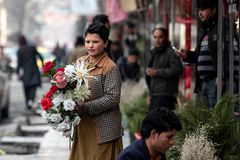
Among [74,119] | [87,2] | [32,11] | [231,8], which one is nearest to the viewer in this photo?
[74,119]

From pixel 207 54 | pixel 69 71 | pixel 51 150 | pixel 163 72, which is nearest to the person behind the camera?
pixel 69 71

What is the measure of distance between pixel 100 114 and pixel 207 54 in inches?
97.3

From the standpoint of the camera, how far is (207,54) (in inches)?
367

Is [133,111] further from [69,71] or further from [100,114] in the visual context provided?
[69,71]

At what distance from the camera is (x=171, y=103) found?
1166cm

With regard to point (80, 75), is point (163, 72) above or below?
below

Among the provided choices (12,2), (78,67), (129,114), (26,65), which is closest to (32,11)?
(12,2)

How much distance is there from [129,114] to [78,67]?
21.1ft

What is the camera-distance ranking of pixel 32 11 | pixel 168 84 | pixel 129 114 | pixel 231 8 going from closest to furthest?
pixel 231 8 → pixel 168 84 → pixel 129 114 → pixel 32 11

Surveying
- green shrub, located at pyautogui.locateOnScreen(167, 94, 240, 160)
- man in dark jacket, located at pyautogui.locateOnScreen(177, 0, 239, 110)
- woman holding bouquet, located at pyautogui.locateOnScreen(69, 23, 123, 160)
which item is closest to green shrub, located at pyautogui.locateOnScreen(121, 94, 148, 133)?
man in dark jacket, located at pyautogui.locateOnScreen(177, 0, 239, 110)

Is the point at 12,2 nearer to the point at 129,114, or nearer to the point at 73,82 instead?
the point at 129,114

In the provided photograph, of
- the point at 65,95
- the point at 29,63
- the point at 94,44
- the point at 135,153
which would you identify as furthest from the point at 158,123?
the point at 29,63

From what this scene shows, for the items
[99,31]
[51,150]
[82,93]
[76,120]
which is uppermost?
[99,31]

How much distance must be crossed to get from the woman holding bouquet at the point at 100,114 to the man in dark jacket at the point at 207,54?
6.77 feet
